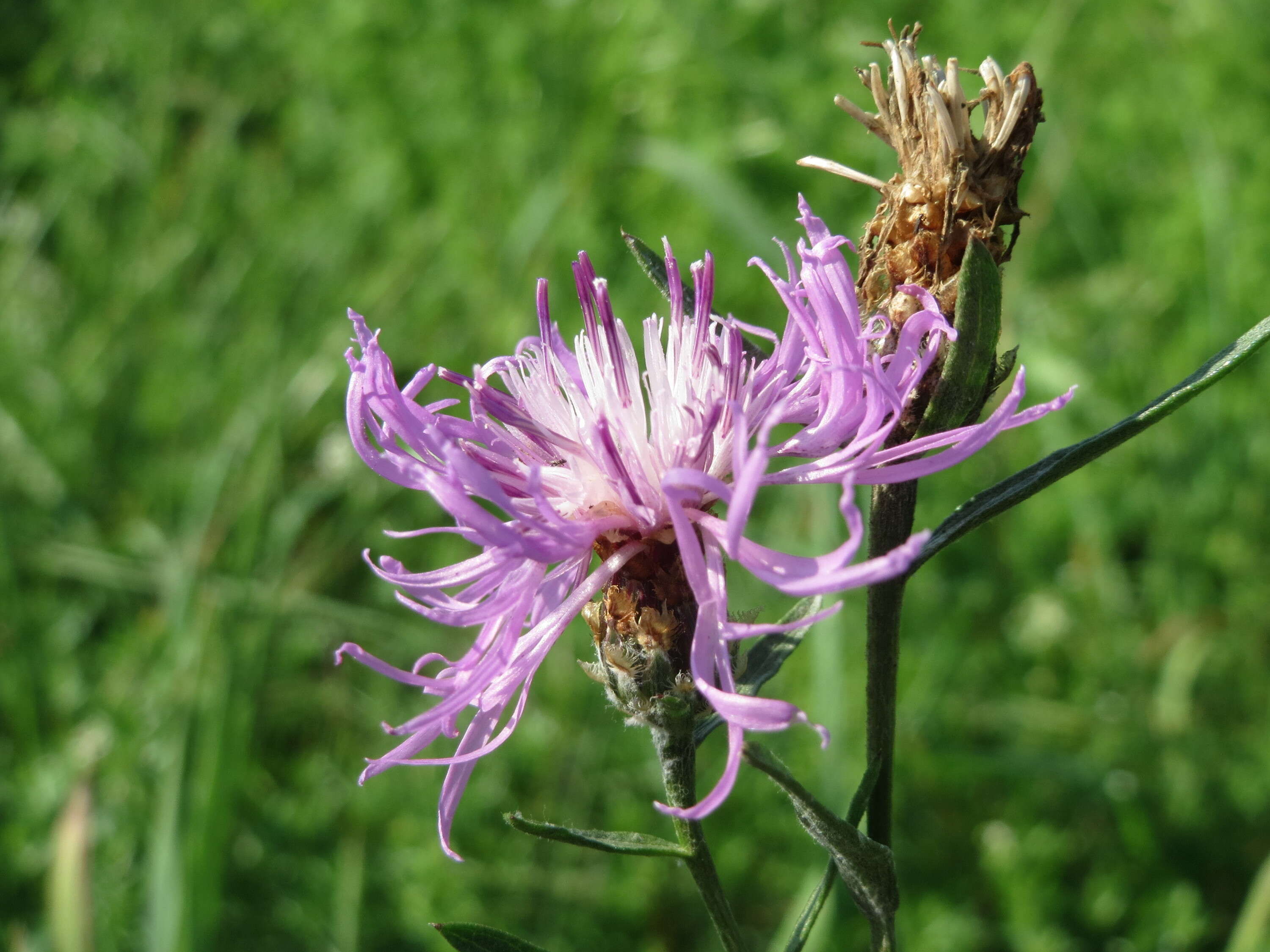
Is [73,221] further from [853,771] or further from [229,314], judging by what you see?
[853,771]

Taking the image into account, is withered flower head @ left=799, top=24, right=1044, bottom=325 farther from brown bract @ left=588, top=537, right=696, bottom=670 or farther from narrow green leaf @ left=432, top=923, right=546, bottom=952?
narrow green leaf @ left=432, top=923, right=546, bottom=952

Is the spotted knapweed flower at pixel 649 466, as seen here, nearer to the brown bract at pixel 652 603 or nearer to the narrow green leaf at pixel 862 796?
the brown bract at pixel 652 603

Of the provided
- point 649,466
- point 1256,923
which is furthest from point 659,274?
point 1256,923

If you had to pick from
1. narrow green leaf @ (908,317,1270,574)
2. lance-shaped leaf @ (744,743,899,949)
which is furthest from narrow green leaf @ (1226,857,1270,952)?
narrow green leaf @ (908,317,1270,574)

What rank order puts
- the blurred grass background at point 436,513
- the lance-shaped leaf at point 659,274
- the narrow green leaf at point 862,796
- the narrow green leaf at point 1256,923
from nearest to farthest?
1. the narrow green leaf at point 862,796
2. the lance-shaped leaf at point 659,274
3. the narrow green leaf at point 1256,923
4. the blurred grass background at point 436,513

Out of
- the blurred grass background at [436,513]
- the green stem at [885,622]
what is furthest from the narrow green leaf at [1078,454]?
the blurred grass background at [436,513]

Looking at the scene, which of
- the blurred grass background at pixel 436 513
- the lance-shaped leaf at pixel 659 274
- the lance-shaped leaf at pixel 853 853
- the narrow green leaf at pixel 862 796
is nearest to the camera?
the lance-shaped leaf at pixel 853 853

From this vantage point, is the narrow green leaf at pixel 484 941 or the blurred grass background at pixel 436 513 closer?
the narrow green leaf at pixel 484 941

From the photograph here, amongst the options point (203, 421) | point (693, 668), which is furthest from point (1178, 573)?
point (203, 421)
